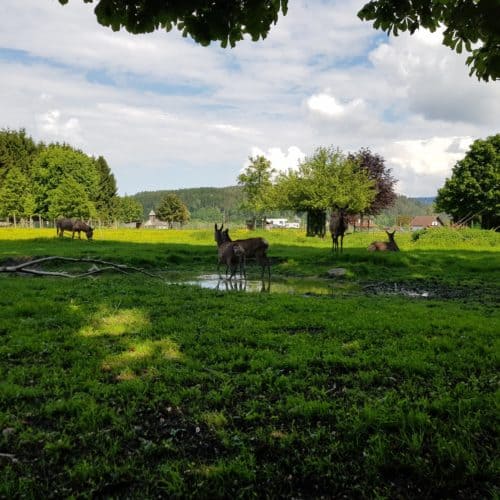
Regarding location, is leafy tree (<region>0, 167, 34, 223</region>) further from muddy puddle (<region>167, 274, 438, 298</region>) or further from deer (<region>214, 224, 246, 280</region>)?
muddy puddle (<region>167, 274, 438, 298</region>)

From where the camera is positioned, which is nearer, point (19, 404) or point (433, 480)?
point (433, 480)

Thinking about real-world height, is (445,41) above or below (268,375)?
above

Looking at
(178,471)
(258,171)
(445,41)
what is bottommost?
(178,471)

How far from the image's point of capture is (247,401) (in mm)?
5086

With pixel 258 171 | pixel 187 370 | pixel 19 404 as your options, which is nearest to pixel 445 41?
pixel 187 370

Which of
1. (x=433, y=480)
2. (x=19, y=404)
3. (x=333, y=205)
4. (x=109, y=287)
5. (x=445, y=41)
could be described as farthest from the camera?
(x=333, y=205)

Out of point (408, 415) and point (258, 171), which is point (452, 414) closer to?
point (408, 415)

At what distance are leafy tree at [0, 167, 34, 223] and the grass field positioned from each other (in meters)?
66.5

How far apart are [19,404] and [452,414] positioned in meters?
4.97

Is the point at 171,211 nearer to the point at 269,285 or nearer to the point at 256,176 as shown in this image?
the point at 256,176

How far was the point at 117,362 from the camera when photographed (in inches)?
252

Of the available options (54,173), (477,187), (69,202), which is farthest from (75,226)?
(477,187)

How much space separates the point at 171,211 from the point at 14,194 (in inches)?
2617

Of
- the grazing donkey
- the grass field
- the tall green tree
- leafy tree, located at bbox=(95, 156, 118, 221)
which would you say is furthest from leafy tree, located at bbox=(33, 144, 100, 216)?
the grass field
